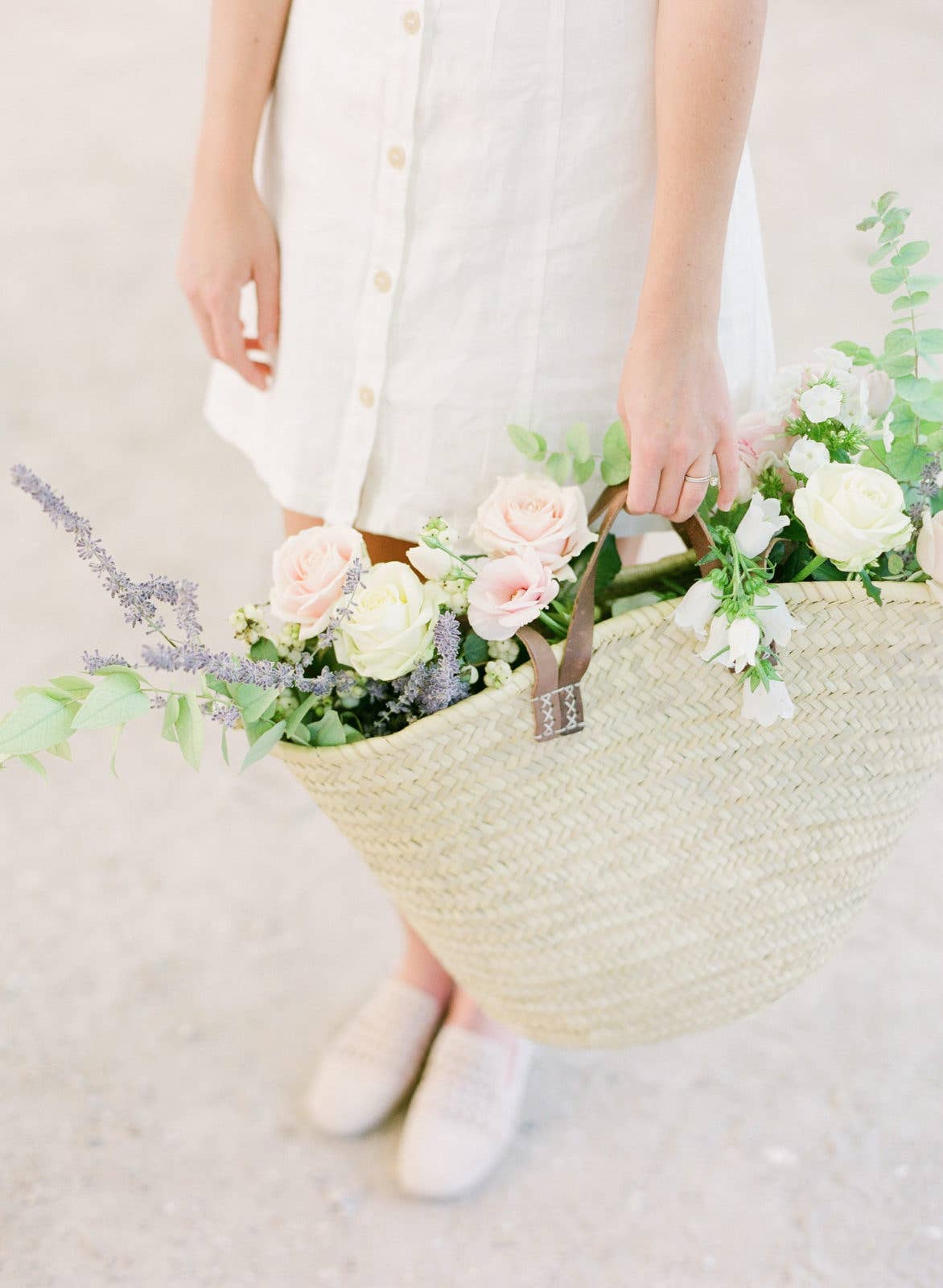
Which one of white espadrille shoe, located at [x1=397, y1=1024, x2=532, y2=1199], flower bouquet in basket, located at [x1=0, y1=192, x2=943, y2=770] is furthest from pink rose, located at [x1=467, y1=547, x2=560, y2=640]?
white espadrille shoe, located at [x1=397, y1=1024, x2=532, y2=1199]

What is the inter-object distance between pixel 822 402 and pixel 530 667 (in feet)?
0.93

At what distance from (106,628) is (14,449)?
2.03 ft

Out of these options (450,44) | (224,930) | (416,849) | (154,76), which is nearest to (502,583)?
(416,849)

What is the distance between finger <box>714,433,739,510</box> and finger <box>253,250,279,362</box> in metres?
0.43

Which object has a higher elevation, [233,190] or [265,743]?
[233,190]

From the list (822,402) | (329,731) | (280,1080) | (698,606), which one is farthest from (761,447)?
(280,1080)

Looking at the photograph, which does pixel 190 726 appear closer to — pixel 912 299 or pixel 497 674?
pixel 497 674

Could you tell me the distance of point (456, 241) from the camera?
0.88 m

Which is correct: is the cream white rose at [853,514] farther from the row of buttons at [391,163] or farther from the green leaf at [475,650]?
the row of buttons at [391,163]

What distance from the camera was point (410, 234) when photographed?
2.94 ft

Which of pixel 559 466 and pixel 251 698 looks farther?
pixel 559 466

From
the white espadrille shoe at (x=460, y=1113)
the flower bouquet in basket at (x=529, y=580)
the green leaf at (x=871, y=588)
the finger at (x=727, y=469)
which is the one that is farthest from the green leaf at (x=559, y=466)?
the white espadrille shoe at (x=460, y=1113)

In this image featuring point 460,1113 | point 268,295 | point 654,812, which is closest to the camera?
point 654,812

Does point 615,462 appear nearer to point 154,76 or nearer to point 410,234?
point 410,234
